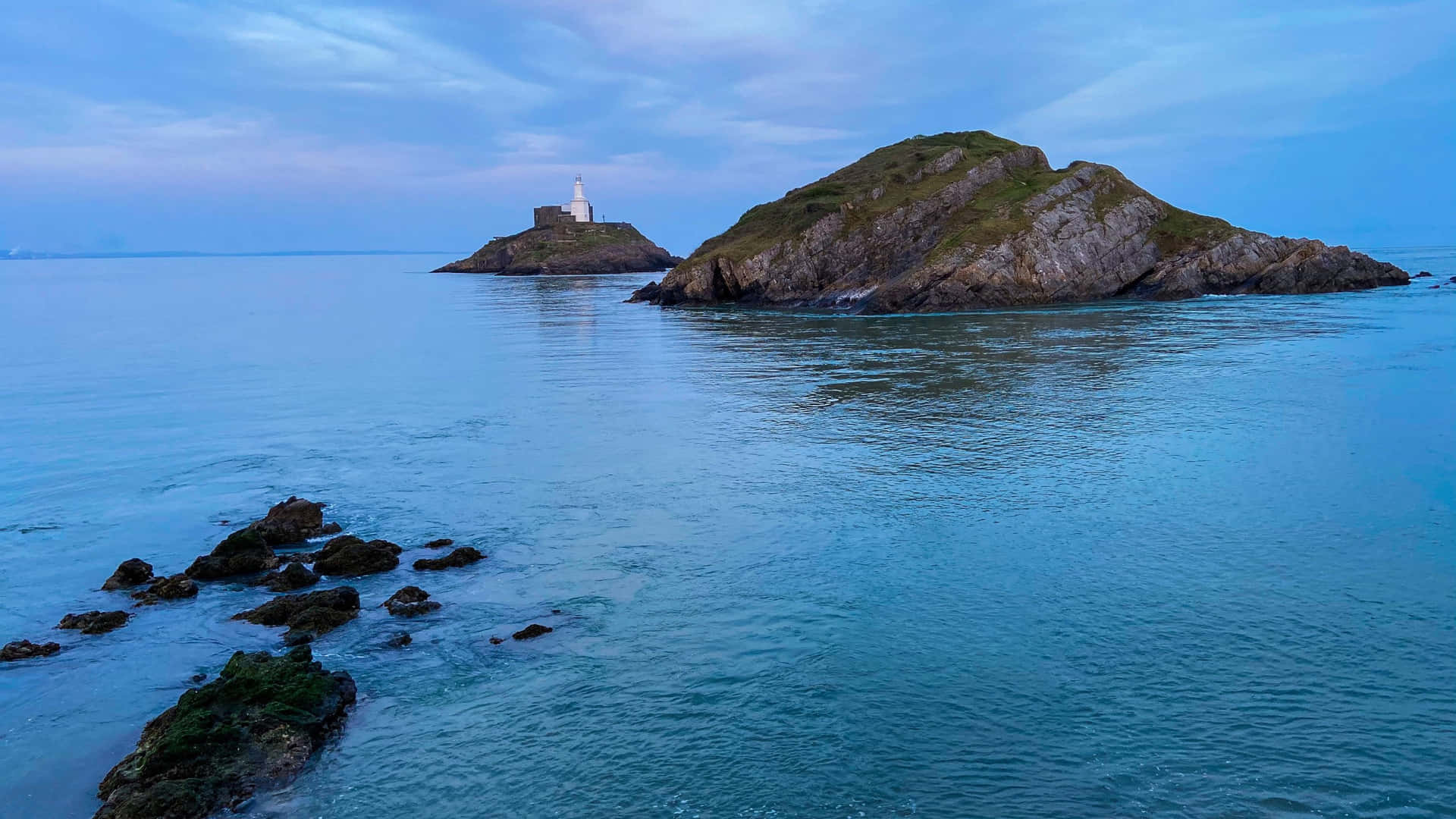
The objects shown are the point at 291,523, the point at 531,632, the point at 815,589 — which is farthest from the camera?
the point at 291,523

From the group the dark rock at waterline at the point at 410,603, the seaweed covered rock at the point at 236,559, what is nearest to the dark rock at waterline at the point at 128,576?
the seaweed covered rock at the point at 236,559

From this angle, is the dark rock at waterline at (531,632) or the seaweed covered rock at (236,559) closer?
the dark rock at waterline at (531,632)

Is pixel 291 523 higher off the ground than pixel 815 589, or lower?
lower

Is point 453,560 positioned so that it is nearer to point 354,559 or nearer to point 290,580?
point 354,559

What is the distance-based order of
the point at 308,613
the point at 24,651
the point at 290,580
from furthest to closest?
the point at 290,580, the point at 308,613, the point at 24,651

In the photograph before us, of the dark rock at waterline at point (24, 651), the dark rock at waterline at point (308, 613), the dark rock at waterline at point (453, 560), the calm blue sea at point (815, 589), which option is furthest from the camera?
the dark rock at waterline at point (453, 560)

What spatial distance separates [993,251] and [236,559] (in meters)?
74.5

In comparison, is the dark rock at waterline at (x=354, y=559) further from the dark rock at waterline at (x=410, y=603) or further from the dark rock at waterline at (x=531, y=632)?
the dark rock at waterline at (x=531, y=632)

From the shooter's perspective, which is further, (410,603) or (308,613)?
(410,603)

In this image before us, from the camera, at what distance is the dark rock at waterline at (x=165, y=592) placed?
60.8ft

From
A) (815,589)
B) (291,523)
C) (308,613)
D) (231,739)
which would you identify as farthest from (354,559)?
(815,589)

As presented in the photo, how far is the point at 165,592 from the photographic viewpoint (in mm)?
18625

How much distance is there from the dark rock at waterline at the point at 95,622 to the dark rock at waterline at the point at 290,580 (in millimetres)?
A: 2495

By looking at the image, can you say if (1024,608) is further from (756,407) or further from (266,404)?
(266,404)
